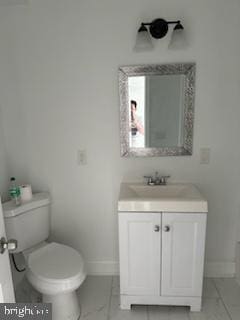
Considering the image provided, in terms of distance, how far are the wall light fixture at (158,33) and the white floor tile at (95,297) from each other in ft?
6.33

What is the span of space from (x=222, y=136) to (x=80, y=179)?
1.20 meters

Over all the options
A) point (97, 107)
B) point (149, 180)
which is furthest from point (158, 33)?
point (149, 180)

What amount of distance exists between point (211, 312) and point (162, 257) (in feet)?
1.90

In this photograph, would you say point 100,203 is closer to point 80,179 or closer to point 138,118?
point 80,179

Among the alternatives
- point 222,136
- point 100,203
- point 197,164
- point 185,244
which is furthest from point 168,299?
point 222,136

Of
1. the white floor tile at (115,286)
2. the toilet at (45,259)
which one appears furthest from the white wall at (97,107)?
the toilet at (45,259)

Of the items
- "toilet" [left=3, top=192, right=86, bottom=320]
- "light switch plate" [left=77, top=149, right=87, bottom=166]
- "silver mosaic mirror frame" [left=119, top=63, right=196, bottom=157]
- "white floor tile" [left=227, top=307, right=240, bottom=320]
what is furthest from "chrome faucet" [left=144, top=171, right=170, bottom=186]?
"white floor tile" [left=227, top=307, right=240, bottom=320]

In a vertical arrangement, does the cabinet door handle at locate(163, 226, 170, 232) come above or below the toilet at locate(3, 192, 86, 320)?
above

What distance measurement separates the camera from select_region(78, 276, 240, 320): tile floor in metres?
1.68

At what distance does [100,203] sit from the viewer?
203 centimetres

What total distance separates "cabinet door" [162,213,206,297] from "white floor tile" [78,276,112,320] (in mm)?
480

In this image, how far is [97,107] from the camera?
6.16ft

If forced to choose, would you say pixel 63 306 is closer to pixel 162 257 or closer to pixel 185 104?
pixel 162 257

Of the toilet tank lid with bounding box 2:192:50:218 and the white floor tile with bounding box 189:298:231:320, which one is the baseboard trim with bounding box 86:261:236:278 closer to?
the white floor tile with bounding box 189:298:231:320
